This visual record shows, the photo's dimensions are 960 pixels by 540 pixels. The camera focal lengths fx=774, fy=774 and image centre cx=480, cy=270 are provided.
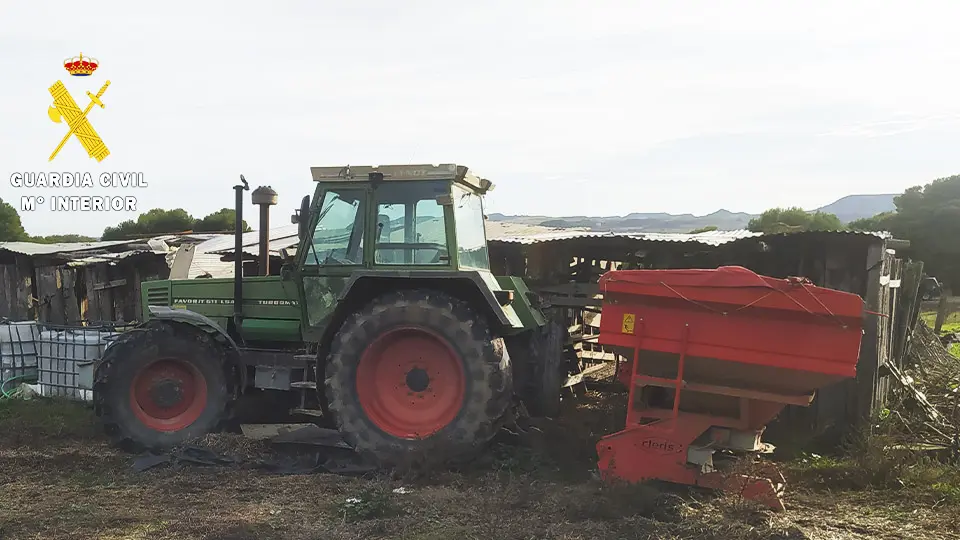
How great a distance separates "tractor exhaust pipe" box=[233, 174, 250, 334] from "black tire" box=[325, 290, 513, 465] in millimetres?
1394

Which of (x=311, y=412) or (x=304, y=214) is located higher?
(x=304, y=214)

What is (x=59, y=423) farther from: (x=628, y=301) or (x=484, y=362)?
(x=628, y=301)

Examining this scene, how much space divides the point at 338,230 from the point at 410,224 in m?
0.64

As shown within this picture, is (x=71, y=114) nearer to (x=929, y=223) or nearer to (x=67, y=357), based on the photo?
(x=67, y=357)

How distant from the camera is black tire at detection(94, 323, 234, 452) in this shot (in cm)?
658

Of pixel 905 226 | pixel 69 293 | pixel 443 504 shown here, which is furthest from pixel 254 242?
pixel 905 226

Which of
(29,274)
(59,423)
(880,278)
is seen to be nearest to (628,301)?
(880,278)

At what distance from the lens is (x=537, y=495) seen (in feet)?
16.7

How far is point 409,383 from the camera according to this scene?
6133 mm

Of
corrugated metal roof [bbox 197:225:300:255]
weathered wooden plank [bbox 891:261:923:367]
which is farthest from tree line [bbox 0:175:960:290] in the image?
weathered wooden plank [bbox 891:261:923:367]

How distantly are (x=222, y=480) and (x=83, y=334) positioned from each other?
4301 mm

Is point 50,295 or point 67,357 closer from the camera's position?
point 67,357

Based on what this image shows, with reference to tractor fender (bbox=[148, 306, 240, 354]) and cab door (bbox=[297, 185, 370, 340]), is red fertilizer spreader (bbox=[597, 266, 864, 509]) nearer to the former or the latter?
cab door (bbox=[297, 185, 370, 340])

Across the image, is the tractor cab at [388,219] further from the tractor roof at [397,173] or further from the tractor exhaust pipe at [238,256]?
the tractor exhaust pipe at [238,256]
